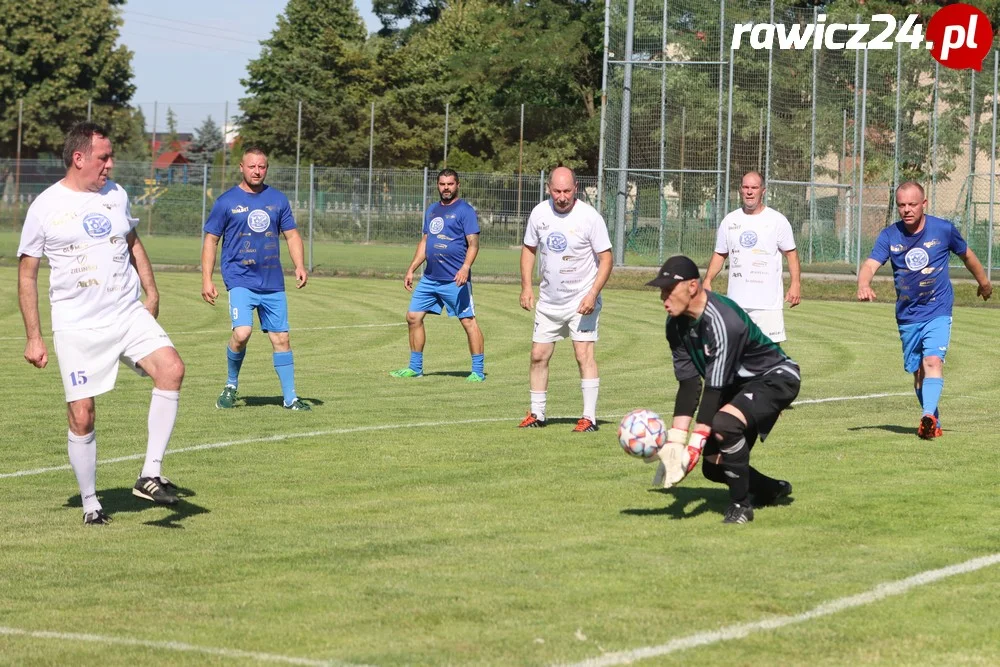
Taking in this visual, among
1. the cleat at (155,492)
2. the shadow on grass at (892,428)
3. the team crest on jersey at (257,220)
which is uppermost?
the team crest on jersey at (257,220)

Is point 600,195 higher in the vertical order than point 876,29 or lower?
lower

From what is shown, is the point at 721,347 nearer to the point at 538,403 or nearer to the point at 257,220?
the point at 538,403

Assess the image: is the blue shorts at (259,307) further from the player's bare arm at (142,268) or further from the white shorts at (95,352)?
the white shorts at (95,352)

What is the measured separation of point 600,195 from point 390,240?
7.82m

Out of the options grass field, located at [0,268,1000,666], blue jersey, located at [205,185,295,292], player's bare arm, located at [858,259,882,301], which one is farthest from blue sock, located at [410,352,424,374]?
player's bare arm, located at [858,259,882,301]

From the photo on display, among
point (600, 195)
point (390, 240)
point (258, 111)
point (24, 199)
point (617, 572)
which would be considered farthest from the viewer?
point (258, 111)

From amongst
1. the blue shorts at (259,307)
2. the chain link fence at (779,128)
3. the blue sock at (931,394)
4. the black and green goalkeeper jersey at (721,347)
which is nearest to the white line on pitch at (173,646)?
the black and green goalkeeper jersey at (721,347)

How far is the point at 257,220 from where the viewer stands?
13453 mm

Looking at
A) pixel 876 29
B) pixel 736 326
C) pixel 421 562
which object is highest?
pixel 876 29

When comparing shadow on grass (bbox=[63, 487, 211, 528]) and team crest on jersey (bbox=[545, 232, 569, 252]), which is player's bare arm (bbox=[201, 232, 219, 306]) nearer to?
team crest on jersey (bbox=[545, 232, 569, 252])

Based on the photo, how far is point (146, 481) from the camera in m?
8.24

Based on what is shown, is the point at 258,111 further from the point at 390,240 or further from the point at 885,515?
the point at 885,515

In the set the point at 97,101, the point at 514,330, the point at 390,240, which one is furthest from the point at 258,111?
the point at 514,330

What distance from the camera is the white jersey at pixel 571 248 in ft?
41.0
